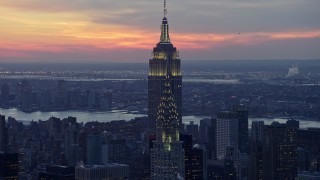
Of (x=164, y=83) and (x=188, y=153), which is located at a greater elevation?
(x=164, y=83)

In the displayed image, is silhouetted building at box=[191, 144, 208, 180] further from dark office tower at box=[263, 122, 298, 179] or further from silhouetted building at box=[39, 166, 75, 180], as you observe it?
silhouetted building at box=[39, 166, 75, 180]

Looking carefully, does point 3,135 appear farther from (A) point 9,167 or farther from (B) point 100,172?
A: (B) point 100,172

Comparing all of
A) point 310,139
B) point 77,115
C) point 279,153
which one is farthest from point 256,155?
point 77,115

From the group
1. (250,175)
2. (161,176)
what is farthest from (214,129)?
(161,176)

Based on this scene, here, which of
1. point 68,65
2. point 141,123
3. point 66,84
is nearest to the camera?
point 141,123

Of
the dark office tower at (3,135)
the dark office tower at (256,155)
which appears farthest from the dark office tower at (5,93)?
the dark office tower at (256,155)

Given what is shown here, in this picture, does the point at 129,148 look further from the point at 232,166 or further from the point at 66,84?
the point at 66,84
